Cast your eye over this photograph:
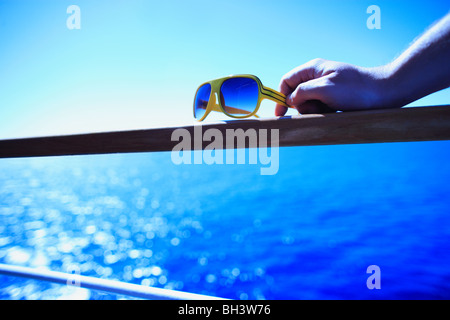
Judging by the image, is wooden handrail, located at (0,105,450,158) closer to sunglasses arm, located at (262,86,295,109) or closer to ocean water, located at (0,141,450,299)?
sunglasses arm, located at (262,86,295,109)

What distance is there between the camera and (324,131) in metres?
0.37

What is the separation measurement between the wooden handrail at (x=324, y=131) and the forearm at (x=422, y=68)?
5cm

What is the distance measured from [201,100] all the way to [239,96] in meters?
0.13

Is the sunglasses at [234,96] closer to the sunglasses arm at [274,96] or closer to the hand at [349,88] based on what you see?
the sunglasses arm at [274,96]

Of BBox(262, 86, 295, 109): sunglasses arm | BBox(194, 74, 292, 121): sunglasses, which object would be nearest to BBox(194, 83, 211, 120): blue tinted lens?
BBox(194, 74, 292, 121): sunglasses

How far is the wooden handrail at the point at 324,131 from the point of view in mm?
334

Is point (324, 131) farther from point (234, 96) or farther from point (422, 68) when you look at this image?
point (234, 96)

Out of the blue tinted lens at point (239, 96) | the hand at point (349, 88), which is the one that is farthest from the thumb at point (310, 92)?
the blue tinted lens at point (239, 96)

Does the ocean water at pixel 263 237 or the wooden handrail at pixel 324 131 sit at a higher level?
the wooden handrail at pixel 324 131

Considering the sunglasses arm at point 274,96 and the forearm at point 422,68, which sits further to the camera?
the sunglasses arm at point 274,96

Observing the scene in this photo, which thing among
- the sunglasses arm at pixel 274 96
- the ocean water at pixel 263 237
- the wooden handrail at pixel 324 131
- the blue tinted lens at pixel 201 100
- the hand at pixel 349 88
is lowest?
the ocean water at pixel 263 237

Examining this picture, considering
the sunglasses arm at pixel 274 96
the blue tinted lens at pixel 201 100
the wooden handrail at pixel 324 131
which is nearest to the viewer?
the wooden handrail at pixel 324 131

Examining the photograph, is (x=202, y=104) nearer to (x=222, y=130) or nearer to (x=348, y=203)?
(x=222, y=130)
